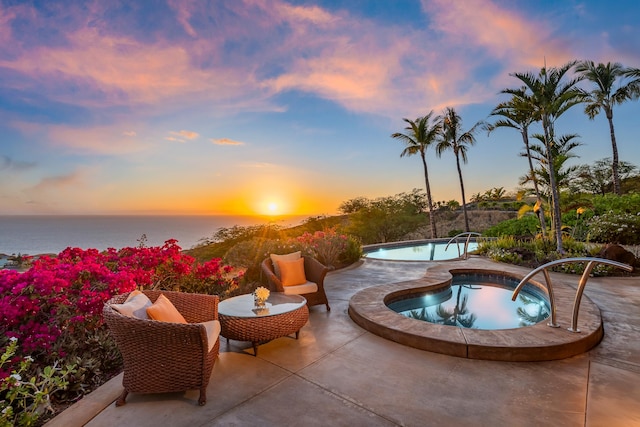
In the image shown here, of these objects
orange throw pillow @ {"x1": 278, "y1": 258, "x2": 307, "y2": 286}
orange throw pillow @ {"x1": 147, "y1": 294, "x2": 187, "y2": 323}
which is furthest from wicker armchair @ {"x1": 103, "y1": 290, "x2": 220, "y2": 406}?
orange throw pillow @ {"x1": 278, "y1": 258, "x2": 307, "y2": 286}

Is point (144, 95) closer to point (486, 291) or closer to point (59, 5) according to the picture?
point (59, 5)

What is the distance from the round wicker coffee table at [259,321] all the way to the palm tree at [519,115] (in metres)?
8.88

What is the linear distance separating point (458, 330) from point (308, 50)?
7562 mm

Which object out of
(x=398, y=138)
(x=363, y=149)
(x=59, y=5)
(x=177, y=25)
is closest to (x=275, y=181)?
(x=363, y=149)

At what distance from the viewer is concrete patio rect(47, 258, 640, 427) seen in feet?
6.86

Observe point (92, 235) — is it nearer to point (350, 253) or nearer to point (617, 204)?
point (350, 253)

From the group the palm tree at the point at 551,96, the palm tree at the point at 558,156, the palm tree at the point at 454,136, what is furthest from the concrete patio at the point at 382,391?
the palm tree at the point at 454,136

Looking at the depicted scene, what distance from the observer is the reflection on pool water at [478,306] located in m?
4.32

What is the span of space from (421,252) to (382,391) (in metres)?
9.40

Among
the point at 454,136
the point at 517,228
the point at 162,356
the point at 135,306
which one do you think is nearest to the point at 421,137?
the point at 454,136

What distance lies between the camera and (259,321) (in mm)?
3074

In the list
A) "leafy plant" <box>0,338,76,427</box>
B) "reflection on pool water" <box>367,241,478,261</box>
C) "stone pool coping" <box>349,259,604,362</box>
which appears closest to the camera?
"leafy plant" <box>0,338,76,427</box>

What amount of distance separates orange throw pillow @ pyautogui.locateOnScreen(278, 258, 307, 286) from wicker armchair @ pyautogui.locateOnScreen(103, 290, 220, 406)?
2311 millimetres

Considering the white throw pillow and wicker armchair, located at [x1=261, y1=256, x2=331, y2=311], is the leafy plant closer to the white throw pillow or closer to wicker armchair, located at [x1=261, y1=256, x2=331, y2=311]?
the white throw pillow
